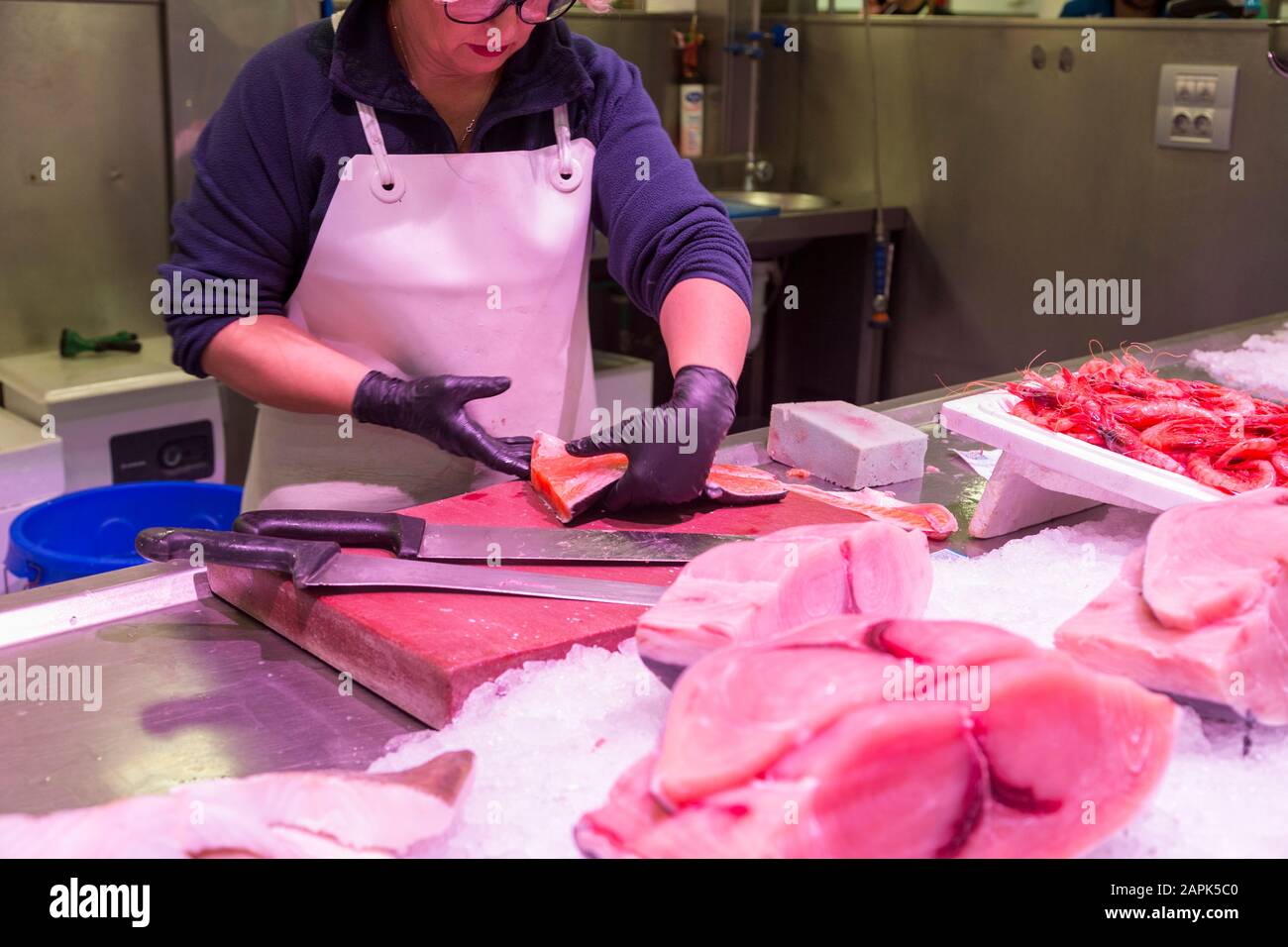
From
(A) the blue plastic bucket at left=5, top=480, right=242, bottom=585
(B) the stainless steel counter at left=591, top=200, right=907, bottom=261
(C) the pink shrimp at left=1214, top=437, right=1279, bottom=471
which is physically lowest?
(A) the blue plastic bucket at left=5, top=480, right=242, bottom=585

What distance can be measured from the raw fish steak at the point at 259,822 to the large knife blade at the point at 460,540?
0.59 m

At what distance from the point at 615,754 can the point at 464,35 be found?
54.1 inches

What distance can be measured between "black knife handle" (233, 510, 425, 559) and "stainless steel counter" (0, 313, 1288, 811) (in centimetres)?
12

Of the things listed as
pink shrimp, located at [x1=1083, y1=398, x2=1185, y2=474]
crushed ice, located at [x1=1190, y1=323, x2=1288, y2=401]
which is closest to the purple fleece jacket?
pink shrimp, located at [x1=1083, y1=398, x2=1185, y2=474]

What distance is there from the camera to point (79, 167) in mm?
4160

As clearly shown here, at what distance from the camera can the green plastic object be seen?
4105 millimetres

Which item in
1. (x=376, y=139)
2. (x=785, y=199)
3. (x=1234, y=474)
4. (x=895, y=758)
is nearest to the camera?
(x=895, y=758)

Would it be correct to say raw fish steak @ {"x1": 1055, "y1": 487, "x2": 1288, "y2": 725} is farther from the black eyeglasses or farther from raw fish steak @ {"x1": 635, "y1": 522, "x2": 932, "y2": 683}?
the black eyeglasses

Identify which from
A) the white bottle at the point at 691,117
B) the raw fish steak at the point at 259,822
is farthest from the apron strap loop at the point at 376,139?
the white bottle at the point at 691,117

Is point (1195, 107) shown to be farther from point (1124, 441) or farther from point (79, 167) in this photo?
point (79, 167)

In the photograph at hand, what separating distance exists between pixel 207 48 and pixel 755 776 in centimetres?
385

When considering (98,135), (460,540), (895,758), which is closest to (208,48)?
(98,135)
